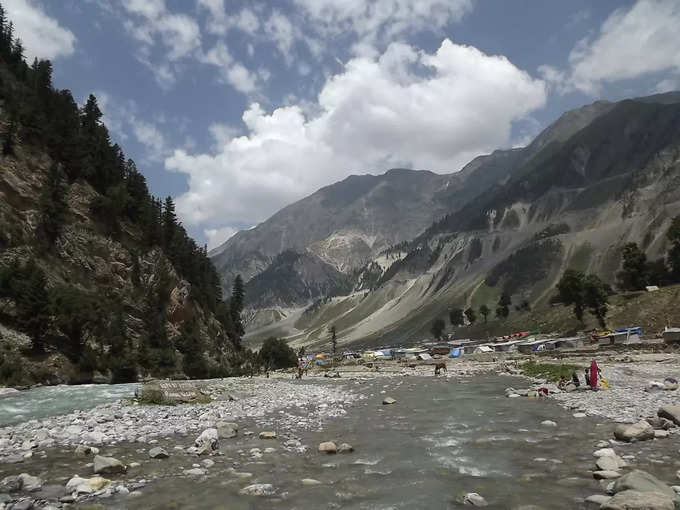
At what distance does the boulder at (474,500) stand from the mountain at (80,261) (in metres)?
46.9

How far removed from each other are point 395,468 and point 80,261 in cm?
7061

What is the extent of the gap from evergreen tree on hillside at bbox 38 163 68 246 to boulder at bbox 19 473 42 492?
63.9 meters

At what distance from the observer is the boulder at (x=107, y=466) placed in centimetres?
1402

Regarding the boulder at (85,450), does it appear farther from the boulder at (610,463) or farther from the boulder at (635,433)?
the boulder at (635,433)

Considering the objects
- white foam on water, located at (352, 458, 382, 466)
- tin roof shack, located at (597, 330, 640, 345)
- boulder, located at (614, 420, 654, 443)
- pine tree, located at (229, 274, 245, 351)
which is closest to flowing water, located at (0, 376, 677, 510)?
white foam on water, located at (352, 458, 382, 466)

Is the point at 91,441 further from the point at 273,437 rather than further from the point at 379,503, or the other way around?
the point at 379,503

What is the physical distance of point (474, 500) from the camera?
11.2 m

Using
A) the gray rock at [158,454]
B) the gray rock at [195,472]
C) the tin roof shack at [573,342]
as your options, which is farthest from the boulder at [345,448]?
the tin roof shack at [573,342]

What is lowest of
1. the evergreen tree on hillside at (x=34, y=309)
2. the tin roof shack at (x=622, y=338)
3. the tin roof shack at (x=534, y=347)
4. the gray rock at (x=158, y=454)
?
the tin roof shack at (x=534, y=347)

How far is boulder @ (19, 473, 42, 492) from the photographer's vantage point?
12.3 metres

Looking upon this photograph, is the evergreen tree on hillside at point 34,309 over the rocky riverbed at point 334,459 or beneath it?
over

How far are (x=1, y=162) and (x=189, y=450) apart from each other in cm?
7044

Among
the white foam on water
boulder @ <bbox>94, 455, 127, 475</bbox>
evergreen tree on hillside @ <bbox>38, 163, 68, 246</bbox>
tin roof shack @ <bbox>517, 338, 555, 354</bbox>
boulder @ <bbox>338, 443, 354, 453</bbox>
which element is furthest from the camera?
tin roof shack @ <bbox>517, 338, 555, 354</bbox>

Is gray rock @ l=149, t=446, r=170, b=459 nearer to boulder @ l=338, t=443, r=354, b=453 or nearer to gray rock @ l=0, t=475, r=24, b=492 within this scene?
gray rock @ l=0, t=475, r=24, b=492
